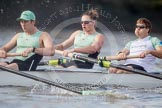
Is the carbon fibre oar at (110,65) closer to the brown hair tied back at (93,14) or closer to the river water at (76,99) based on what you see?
the river water at (76,99)

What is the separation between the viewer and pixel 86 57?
6281 mm

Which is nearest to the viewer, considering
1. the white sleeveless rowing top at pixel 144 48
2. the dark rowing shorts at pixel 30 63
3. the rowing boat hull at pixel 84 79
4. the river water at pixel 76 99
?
the river water at pixel 76 99

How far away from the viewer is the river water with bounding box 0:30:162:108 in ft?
18.0

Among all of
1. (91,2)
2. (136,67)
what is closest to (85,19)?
(91,2)

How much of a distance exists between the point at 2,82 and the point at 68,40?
0.79 m

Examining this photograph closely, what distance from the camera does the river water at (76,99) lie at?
215 inches

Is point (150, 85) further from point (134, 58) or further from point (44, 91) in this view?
point (44, 91)

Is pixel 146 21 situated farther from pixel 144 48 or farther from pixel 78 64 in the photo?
pixel 78 64

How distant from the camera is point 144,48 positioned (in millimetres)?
6523

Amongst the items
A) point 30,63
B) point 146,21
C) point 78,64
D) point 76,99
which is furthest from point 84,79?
point 146,21

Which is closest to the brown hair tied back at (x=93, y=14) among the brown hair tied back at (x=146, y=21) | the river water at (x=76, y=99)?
the river water at (x=76, y=99)

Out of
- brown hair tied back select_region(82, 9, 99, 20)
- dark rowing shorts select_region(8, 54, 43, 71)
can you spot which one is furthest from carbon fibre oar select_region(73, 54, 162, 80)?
brown hair tied back select_region(82, 9, 99, 20)

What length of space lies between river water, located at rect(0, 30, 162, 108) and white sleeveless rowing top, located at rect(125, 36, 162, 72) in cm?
15

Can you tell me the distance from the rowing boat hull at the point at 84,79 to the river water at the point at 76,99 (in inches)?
2.0
